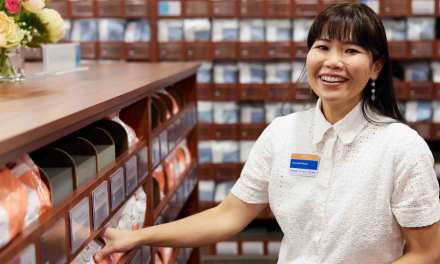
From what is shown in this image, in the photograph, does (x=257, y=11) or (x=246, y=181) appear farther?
(x=257, y=11)

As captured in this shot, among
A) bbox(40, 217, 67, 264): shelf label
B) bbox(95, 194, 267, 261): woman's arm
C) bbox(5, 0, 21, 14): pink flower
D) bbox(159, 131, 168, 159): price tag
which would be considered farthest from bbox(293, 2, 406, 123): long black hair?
bbox(5, 0, 21, 14): pink flower

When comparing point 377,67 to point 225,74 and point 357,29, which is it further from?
point 225,74

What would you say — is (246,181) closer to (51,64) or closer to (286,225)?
(286,225)

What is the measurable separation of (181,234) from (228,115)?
2709mm

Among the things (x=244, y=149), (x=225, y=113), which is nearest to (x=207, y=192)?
(x=244, y=149)

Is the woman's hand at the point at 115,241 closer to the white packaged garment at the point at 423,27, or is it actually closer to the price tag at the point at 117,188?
the price tag at the point at 117,188

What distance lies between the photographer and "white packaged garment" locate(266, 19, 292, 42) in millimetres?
4090

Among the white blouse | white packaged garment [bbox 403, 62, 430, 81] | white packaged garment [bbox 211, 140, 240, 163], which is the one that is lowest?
white packaged garment [bbox 211, 140, 240, 163]

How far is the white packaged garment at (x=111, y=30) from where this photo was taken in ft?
13.4

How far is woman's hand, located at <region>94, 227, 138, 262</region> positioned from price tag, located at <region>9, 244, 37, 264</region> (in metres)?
0.46

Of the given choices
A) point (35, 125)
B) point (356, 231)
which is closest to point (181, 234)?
point (356, 231)

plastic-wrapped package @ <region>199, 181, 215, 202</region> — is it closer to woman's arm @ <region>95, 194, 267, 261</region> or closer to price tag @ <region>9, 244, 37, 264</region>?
woman's arm @ <region>95, 194, 267, 261</region>

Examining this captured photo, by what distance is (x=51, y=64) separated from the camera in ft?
7.06

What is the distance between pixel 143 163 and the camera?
5.55 ft
